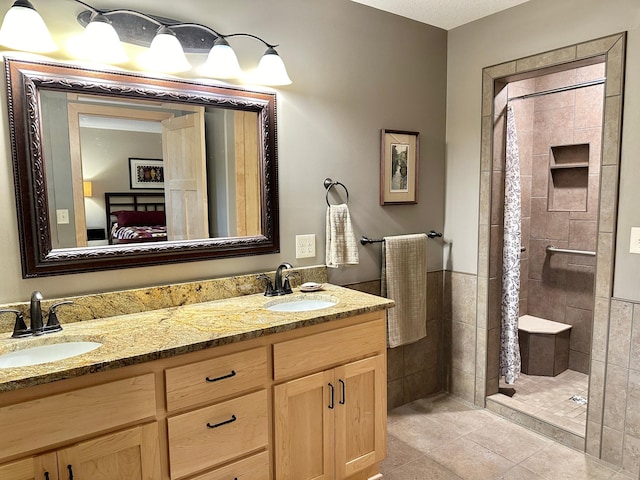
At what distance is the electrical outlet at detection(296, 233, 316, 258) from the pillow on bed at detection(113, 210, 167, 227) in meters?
0.69

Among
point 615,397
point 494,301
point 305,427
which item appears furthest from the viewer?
point 494,301

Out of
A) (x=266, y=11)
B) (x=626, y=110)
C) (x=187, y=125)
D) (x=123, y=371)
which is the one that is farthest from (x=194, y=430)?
(x=626, y=110)

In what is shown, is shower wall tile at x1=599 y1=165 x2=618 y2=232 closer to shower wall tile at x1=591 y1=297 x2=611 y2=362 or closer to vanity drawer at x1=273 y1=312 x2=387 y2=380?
shower wall tile at x1=591 y1=297 x2=611 y2=362

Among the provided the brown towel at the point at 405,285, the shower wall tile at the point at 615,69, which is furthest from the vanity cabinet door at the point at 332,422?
the shower wall tile at the point at 615,69

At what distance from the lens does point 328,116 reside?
2.33 m

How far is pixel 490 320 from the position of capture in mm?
2725

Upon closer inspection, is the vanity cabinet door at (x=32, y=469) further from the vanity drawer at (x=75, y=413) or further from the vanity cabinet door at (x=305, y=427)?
the vanity cabinet door at (x=305, y=427)

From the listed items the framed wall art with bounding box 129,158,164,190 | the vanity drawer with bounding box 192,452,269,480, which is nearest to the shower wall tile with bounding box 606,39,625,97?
the framed wall art with bounding box 129,158,164,190

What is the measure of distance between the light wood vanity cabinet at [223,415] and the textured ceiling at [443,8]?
1706mm

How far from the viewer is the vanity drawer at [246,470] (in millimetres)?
1546

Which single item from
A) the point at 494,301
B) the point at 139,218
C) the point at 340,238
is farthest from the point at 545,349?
the point at 139,218

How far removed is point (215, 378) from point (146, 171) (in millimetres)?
904

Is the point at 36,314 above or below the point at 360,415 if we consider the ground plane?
above

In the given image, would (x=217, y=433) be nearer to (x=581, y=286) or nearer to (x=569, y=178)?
(x=581, y=286)
